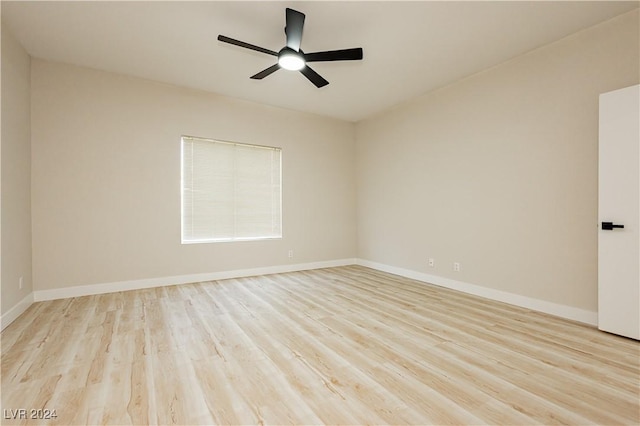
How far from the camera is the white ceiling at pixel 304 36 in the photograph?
275 centimetres

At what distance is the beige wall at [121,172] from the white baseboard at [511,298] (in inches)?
95.2

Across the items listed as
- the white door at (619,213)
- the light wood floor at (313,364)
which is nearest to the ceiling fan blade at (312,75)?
the light wood floor at (313,364)

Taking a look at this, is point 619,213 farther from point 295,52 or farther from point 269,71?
point 269,71

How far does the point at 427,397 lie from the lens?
179 centimetres

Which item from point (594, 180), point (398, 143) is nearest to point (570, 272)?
point (594, 180)

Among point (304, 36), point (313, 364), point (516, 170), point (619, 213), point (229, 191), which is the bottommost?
point (313, 364)

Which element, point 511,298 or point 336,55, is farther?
point 511,298

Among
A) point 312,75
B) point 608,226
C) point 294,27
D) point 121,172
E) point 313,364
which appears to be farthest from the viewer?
point 121,172

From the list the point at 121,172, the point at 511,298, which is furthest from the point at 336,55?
the point at 511,298

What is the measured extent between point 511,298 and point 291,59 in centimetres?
379

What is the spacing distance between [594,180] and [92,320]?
5360mm

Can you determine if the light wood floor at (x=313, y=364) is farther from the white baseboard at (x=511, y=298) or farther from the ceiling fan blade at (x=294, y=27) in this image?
the ceiling fan blade at (x=294, y=27)

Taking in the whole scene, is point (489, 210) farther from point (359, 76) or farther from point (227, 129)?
point (227, 129)

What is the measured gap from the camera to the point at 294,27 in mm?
2619
